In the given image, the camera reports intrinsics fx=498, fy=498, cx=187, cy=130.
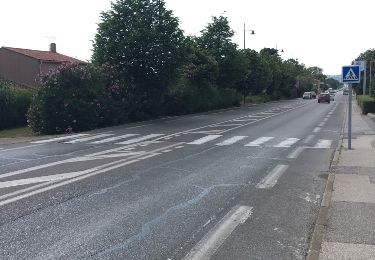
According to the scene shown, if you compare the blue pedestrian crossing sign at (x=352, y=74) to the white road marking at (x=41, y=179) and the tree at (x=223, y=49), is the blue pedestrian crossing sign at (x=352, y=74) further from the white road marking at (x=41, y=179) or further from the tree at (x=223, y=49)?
the tree at (x=223, y=49)

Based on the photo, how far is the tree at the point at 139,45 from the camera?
1114 inches

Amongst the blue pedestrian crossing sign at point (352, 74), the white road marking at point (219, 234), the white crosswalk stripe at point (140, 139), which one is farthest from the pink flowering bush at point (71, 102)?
the white road marking at point (219, 234)

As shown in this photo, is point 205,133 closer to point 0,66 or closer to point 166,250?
point 166,250

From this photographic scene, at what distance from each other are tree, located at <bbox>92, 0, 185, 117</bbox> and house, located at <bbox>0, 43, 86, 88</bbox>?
21.5m

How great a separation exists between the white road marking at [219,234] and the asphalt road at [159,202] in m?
0.01

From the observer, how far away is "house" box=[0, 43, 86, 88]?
49281 mm

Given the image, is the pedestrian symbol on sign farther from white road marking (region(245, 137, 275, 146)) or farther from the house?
the house

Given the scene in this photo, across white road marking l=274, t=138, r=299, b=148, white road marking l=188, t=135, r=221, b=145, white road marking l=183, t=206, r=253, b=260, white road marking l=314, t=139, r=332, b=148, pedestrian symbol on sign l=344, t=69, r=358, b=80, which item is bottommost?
white road marking l=314, t=139, r=332, b=148

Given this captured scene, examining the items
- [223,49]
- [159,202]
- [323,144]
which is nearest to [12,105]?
[323,144]

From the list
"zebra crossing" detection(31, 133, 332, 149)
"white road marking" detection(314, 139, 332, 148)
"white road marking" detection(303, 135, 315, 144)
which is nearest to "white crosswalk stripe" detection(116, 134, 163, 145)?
"zebra crossing" detection(31, 133, 332, 149)

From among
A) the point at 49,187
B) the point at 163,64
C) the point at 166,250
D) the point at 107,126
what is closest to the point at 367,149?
the point at 49,187

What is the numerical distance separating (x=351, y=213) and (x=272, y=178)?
317cm

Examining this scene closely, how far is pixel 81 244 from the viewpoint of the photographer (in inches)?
220

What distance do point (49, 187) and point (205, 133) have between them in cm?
1211
